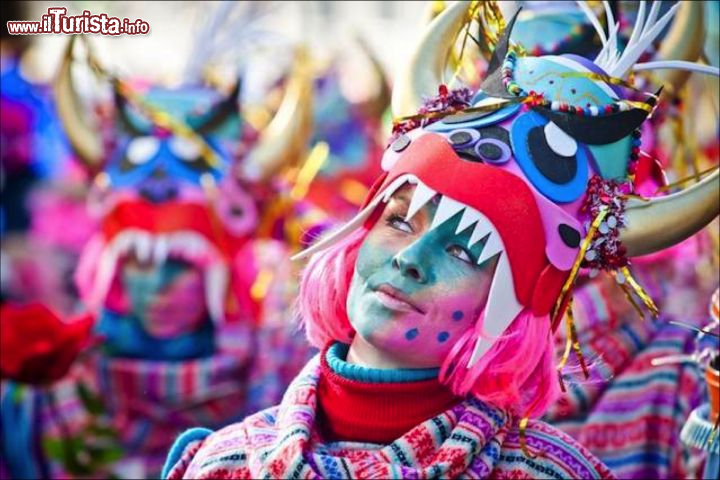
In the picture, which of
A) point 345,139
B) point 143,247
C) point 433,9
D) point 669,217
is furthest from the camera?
point 345,139

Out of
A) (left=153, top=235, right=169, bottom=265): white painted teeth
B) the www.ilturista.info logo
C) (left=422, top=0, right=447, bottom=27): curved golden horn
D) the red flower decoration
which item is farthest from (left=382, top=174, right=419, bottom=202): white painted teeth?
(left=153, top=235, right=169, bottom=265): white painted teeth

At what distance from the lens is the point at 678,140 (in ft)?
10.6

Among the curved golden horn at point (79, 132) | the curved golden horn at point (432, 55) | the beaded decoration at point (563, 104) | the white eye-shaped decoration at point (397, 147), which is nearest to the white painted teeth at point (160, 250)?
the curved golden horn at point (79, 132)

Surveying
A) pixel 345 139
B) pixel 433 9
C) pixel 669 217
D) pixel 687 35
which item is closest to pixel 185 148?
pixel 345 139

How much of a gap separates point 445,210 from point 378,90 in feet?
12.5

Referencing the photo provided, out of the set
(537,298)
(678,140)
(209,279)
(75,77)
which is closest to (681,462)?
(678,140)

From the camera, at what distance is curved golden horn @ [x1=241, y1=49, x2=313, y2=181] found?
491 centimetres

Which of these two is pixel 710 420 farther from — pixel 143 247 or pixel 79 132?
pixel 79 132

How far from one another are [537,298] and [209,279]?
2591 mm

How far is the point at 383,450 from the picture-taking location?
2.03 m

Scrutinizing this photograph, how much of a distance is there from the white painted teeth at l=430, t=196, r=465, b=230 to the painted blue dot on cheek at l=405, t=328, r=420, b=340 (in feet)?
0.53

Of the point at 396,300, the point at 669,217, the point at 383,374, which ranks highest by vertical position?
the point at 669,217

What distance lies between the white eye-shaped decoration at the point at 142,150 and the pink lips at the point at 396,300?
263 cm

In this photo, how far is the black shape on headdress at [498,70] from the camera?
2150mm
